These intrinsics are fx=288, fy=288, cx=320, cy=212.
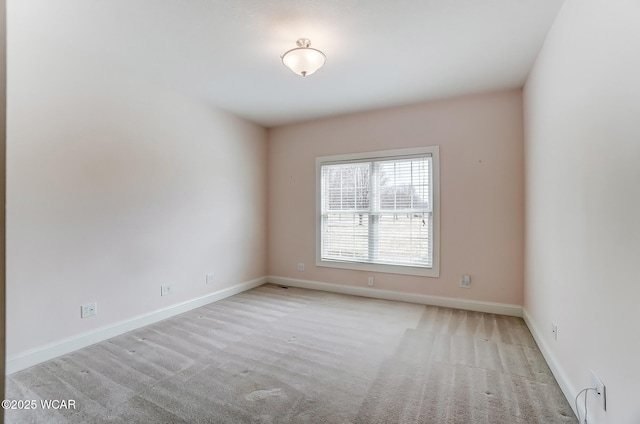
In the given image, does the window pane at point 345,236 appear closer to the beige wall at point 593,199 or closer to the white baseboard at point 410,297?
the white baseboard at point 410,297

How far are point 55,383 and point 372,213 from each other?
364 cm

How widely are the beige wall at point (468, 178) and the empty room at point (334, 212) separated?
27mm

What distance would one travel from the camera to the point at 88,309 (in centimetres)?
269

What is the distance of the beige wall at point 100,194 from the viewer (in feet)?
7.51

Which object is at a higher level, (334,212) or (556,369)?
(334,212)

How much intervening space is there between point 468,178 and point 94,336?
4.40 m

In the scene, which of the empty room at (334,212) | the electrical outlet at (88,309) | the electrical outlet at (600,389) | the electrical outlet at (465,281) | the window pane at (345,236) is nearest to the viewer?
the electrical outlet at (600,389)

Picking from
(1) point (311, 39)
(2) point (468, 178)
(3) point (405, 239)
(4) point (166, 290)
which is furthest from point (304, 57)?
(4) point (166, 290)

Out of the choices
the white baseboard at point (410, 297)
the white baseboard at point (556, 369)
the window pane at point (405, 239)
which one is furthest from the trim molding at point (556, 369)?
the window pane at point (405, 239)

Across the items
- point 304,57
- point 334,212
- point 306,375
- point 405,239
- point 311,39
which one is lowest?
point 306,375

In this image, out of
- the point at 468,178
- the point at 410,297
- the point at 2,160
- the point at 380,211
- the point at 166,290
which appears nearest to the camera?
the point at 2,160

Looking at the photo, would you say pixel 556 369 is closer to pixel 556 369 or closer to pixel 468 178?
pixel 556 369

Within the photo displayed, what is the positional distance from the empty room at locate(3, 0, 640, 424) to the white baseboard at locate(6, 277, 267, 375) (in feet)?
0.05

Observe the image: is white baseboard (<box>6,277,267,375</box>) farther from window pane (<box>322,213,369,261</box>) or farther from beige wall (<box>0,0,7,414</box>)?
beige wall (<box>0,0,7,414</box>)
